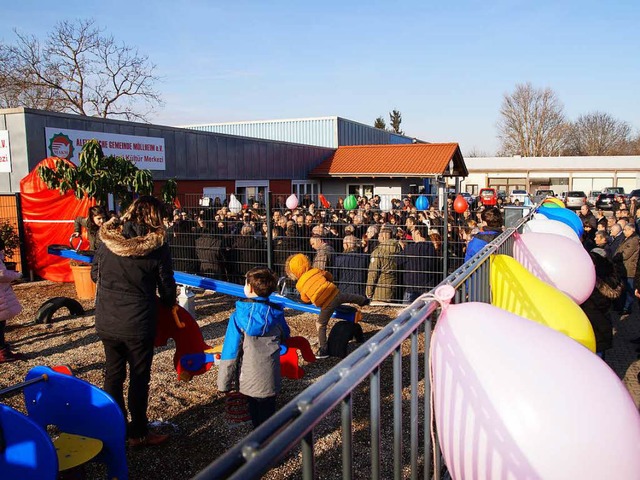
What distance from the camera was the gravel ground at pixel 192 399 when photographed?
3.98 meters

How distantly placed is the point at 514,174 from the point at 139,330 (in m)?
54.1

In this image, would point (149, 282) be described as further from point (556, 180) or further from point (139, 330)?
point (556, 180)

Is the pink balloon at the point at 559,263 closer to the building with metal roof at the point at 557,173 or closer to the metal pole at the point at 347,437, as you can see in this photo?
the metal pole at the point at 347,437

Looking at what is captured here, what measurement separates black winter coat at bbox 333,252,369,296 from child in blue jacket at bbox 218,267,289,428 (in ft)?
15.2

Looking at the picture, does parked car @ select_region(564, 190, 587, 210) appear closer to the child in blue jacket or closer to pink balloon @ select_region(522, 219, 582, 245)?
pink balloon @ select_region(522, 219, 582, 245)

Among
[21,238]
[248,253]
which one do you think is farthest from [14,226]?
[248,253]

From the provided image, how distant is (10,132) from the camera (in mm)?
11648

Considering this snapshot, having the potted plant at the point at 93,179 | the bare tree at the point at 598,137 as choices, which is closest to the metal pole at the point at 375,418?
the potted plant at the point at 93,179

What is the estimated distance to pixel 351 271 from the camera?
29.2 ft

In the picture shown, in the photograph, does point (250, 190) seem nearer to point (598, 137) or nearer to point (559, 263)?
point (559, 263)

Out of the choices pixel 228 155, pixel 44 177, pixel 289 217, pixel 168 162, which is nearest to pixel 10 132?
pixel 44 177

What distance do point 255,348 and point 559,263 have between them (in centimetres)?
253

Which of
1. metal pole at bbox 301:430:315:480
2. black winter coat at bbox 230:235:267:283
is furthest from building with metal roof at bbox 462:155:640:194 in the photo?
metal pole at bbox 301:430:315:480

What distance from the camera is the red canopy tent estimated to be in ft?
37.0
